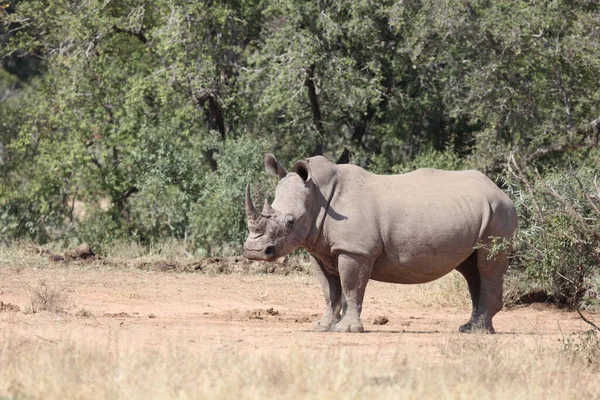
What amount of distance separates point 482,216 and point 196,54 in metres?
9.84

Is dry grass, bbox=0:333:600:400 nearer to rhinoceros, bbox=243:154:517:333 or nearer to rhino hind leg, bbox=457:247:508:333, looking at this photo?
rhinoceros, bbox=243:154:517:333

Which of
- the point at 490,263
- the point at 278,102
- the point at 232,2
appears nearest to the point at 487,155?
the point at 278,102

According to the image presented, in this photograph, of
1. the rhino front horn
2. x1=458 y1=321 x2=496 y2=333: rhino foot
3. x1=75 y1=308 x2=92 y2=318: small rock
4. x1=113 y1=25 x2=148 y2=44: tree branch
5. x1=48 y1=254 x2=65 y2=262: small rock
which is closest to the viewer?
the rhino front horn

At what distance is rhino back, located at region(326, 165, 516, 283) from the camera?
38.0ft

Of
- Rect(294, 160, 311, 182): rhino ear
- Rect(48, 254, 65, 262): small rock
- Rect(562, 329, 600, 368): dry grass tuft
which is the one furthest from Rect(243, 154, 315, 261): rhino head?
Rect(48, 254, 65, 262): small rock

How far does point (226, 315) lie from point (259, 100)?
786cm

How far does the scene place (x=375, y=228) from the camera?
11625 mm

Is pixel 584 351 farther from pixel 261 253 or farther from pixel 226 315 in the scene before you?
pixel 226 315

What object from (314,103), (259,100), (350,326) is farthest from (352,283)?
(314,103)

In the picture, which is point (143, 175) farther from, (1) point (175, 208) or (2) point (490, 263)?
(2) point (490, 263)

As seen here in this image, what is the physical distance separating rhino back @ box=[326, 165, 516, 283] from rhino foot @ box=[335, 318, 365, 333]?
67cm

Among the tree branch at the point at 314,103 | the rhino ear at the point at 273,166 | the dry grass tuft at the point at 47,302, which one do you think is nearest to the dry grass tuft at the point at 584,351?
the rhino ear at the point at 273,166

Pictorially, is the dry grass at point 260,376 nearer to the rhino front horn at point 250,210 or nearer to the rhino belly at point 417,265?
the rhino front horn at point 250,210

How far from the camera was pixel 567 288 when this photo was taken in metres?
14.8
